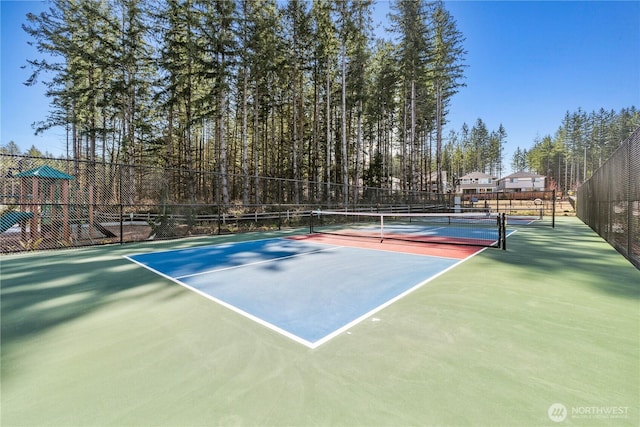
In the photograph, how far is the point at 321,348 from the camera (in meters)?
2.25

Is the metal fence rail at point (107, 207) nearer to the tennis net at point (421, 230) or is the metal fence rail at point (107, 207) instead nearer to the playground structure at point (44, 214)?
the playground structure at point (44, 214)

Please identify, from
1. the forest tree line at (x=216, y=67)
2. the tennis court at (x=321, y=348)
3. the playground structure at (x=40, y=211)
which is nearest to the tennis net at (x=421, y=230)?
the tennis court at (x=321, y=348)

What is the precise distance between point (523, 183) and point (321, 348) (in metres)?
72.1

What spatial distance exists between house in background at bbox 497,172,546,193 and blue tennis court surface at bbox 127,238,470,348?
6628 cm

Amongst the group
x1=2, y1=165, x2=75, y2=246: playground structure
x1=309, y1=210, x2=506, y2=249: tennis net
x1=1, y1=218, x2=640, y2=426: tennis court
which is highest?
x1=2, y1=165, x2=75, y2=246: playground structure

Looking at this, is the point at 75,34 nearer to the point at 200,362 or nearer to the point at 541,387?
the point at 200,362

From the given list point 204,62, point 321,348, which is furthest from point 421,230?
point 204,62

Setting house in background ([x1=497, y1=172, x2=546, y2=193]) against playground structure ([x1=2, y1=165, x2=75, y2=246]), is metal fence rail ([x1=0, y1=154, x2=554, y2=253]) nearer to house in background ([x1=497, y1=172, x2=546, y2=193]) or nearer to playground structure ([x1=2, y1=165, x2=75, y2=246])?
playground structure ([x1=2, y1=165, x2=75, y2=246])

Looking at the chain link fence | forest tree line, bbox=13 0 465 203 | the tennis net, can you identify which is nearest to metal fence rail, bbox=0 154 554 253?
forest tree line, bbox=13 0 465 203

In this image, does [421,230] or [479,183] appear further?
[479,183]

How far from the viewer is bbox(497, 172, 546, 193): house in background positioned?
57219mm

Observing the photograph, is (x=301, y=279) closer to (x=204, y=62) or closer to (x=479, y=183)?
(x=204, y=62)

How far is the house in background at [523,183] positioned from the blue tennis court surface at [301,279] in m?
66.3

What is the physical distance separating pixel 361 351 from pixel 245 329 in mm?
1148
